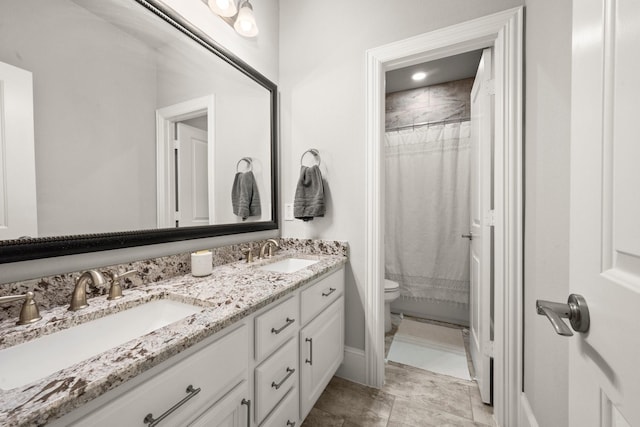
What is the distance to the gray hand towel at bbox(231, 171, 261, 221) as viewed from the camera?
5.18 feet

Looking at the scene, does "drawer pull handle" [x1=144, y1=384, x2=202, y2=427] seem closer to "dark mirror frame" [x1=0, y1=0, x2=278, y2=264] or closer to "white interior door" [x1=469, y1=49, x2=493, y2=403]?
"dark mirror frame" [x1=0, y1=0, x2=278, y2=264]

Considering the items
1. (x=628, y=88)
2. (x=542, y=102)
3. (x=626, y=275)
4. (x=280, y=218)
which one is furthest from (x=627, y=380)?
(x=280, y=218)

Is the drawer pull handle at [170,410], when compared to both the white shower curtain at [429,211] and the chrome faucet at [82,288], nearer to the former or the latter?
the chrome faucet at [82,288]

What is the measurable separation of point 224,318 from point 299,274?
50cm

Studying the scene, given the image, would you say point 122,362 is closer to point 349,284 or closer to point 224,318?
point 224,318

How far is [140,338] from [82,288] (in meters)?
0.37

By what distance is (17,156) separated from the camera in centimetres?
77

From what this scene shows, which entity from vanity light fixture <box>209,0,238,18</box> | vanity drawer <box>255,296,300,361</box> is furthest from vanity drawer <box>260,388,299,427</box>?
vanity light fixture <box>209,0,238,18</box>

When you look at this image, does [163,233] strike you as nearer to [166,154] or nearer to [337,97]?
[166,154]

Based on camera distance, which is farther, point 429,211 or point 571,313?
point 429,211

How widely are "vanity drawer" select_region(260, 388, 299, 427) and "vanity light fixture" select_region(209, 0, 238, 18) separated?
1.94 m

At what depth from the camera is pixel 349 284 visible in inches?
67.5

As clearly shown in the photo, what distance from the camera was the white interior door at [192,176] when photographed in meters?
1.27

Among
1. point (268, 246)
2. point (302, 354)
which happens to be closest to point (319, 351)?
point (302, 354)
